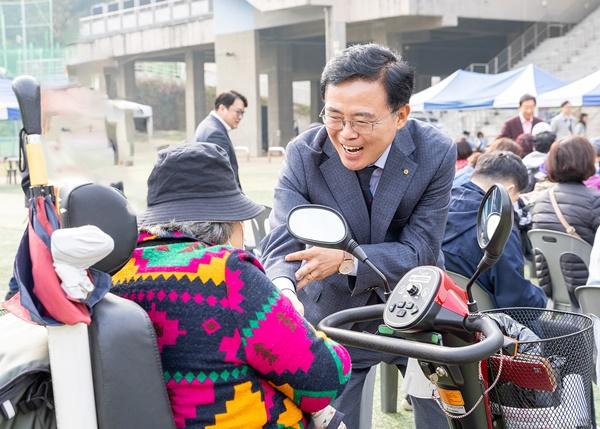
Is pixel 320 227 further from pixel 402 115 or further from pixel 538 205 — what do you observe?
pixel 538 205

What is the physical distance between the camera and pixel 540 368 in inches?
81.4

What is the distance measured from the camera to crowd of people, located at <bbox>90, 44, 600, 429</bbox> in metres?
1.89

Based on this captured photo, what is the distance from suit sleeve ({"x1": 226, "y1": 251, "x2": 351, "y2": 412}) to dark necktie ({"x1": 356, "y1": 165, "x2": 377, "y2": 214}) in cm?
87

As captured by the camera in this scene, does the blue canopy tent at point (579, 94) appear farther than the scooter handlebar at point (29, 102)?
Yes

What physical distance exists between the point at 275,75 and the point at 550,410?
41.4 meters

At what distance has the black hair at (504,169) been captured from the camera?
413cm

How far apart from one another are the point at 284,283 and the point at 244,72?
3654 cm

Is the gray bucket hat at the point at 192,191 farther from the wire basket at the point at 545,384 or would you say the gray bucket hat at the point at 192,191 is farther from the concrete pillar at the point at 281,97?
the concrete pillar at the point at 281,97

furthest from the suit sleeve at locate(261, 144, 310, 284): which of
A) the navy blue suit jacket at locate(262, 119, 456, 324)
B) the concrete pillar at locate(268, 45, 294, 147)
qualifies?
the concrete pillar at locate(268, 45, 294, 147)

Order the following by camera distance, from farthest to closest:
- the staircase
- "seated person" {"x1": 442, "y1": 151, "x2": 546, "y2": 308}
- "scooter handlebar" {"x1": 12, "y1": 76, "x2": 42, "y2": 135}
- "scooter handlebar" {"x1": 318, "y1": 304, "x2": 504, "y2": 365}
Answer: the staircase, "seated person" {"x1": 442, "y1": 151, "x2": 546, "y2": 308}, "scooter handlebar" {"x1": 12, "y1": 76, "x2": 42, "y2": 135}, "scooter handlebar" {"x1": 318, "y1": 304, "x2": 504, "y2": 365}

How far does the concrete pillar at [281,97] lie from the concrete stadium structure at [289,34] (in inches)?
2.1

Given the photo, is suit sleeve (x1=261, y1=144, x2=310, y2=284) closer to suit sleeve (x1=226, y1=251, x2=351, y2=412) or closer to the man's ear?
the man's ear

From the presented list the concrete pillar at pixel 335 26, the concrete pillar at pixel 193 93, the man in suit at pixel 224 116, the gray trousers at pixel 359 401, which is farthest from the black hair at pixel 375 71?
the concrete pillar at pixel 193 93

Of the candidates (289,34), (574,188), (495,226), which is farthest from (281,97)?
(495,226)
